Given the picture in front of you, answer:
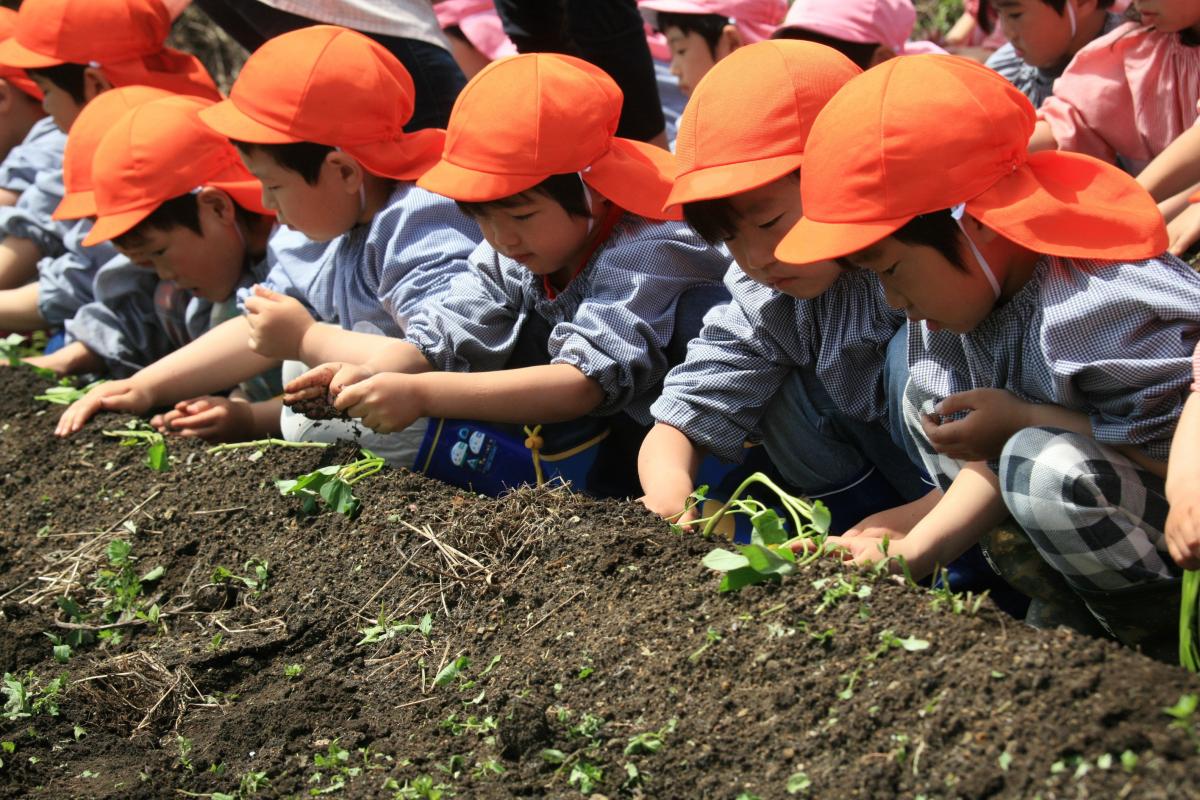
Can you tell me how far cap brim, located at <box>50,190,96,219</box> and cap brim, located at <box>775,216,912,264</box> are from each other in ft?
9.38

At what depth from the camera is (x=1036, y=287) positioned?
2332mm

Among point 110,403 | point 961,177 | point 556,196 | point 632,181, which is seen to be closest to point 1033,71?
point 632,181

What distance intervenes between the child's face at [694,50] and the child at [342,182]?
1.27 metres

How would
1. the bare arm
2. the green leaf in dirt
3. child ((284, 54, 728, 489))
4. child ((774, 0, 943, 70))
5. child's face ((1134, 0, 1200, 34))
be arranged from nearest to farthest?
1. the green leaf in dirt
2. the bare arm
3. child ((284, 54, 728, 489))
4. child's face ((1134, 0, 1200, 34))
5. child ((774, 0, 943, 70))

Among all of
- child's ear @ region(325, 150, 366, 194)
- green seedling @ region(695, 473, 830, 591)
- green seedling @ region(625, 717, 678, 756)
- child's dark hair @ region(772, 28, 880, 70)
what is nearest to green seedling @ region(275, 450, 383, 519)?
child's ear @ region(325, 150, 366, 194)

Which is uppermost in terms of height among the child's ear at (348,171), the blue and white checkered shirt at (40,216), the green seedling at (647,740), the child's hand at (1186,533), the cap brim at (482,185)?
the child's hand at (1186,533)

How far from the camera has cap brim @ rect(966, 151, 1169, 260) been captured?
2213 mm

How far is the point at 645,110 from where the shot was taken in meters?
4.18

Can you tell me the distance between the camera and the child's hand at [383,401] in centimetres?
309

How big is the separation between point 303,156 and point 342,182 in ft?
0.41

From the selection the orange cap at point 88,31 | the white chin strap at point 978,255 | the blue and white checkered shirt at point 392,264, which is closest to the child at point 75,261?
the orange cap at point 88,31

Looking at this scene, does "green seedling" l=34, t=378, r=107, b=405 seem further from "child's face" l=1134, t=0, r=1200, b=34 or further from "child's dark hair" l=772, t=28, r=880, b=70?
"child's face" l=1134, t=0, r=1200, b=34

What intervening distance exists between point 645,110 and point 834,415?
1.51 metres

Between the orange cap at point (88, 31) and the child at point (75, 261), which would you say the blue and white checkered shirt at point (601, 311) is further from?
the orange cap at point (88, 31)
